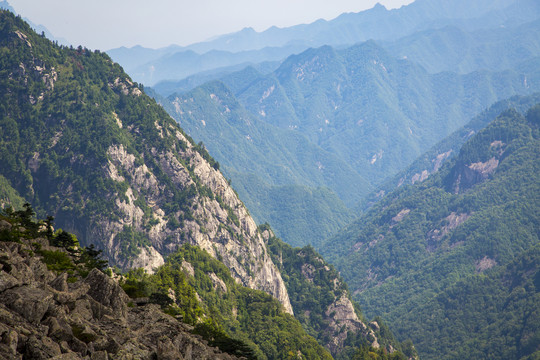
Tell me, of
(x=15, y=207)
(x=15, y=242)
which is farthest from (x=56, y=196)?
(x=15, y=242)

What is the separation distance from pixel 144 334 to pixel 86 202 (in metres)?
147

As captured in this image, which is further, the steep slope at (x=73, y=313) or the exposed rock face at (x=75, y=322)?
the steep slope at (x=73, y=313)

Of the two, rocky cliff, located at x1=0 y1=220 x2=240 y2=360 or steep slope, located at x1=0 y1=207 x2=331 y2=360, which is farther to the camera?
steep slope, located at x1=0 y1=207 x2=331 y2=360

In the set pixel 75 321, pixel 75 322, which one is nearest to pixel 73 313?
pixel 75 321

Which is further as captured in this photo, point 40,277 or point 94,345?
point 40,277

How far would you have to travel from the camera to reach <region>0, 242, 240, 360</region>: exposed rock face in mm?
44344

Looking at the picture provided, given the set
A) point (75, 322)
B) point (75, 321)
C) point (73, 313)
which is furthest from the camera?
point (73, 313)

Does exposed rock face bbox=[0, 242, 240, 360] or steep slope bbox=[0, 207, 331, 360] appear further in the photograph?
steep slope bbox=[0, 207, 331, 360]

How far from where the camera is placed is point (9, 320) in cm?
4503

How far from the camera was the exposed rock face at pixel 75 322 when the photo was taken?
44.3 meters

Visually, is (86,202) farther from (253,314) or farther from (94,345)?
(94,345)

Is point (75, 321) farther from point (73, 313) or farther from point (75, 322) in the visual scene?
point (73, 313)

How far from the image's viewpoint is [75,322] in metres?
49.4

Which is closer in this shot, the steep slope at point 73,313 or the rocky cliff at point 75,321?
the rocky cliff at point 75,321
